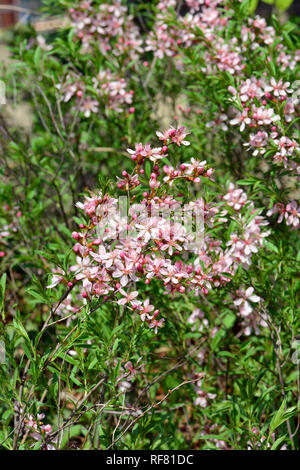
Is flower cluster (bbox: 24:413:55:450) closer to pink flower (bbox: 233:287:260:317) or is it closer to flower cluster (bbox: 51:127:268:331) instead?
flower cluster (bbox: 51:127:268:331)

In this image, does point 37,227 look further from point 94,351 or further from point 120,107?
point 94,351

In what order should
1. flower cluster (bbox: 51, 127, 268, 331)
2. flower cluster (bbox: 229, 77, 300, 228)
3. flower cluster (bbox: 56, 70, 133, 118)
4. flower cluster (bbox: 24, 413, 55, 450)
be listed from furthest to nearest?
1. flower cluster (bbox: 56, 70, 133, 118)
2. flower cluster (bbox: 229, 77, 300, 228)
3. flower cluster (bbox: 24, 413, 55, 450)
4. flower cluster (bbox: 51, 127, 268, 331)

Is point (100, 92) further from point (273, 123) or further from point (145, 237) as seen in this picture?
point (145, 237)

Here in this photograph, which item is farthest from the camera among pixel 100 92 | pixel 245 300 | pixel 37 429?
pixel 100 92

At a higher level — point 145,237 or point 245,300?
point 145,237

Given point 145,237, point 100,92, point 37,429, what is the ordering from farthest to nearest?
point 100,92, point 37,429, point 145,237

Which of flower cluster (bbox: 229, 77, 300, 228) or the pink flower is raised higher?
flower cluster (bbox: 229, 77, 300, 228)

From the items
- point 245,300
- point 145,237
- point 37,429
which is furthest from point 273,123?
point 37,429

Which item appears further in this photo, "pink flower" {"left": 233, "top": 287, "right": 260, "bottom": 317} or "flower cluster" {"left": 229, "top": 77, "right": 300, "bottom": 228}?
"flower cluster" {"left": 229, "top": 77, "right": 300, "bottom": 228}

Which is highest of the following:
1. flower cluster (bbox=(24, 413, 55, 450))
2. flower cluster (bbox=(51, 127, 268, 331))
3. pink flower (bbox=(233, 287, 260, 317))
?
flower cluster (bbox=(51, 127, 268, 331))

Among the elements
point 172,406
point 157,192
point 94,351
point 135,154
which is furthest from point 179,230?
point 172,406

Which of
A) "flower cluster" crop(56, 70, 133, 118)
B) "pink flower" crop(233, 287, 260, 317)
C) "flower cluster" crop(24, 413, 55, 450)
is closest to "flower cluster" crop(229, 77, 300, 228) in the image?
"pink flower" crop(233, 287, 260, 317)
